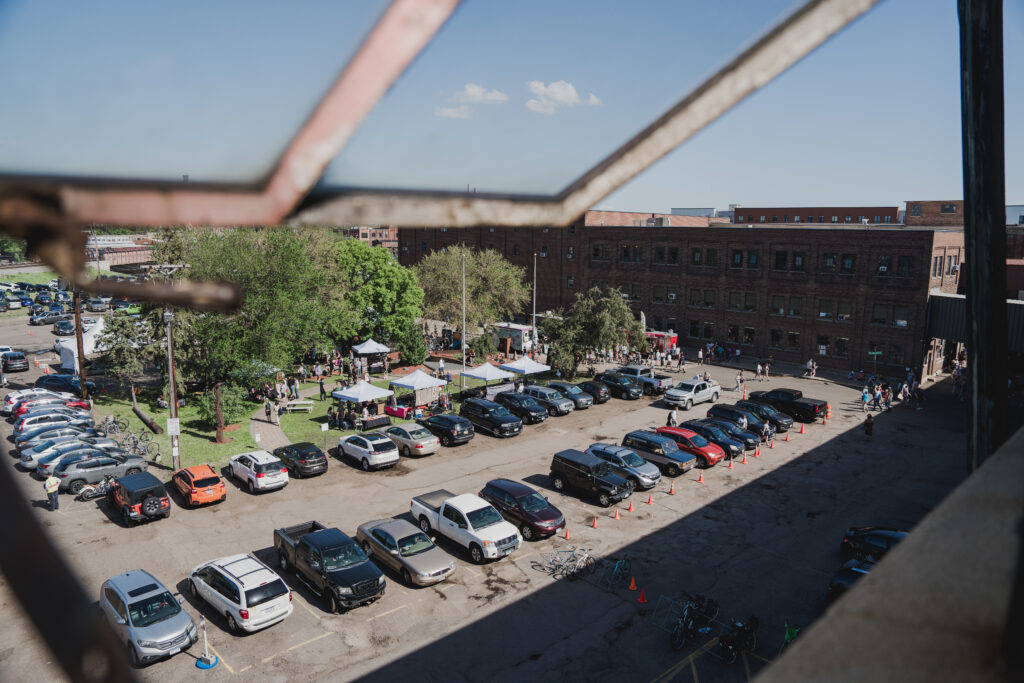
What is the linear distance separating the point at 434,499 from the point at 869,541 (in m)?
10.9

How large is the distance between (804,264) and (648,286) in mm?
11760

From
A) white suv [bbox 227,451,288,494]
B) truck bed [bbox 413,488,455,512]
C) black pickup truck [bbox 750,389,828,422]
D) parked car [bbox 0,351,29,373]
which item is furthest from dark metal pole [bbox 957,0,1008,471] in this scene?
parked car [bbox 0,351,29,373]

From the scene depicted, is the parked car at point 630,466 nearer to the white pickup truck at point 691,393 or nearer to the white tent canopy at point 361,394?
the white tent canopy at point 361,394

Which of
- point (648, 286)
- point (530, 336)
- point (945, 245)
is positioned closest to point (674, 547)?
point (530, 336)

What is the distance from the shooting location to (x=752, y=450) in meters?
25.2

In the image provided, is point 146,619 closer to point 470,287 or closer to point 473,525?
point 473,525

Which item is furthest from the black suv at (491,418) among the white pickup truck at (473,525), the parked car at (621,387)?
the white pickup truck at (473,525)

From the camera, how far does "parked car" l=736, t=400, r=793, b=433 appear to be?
90.7ft

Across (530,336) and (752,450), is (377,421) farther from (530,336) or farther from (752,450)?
(530,336)

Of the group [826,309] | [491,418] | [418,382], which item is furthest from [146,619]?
[826,309]

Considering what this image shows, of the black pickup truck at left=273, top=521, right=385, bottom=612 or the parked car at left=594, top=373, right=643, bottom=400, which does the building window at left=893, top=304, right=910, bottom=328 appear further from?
the black pickup truck at left=273, top=521, right=385, bottom=612

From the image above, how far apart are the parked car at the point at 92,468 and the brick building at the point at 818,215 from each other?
7420cm

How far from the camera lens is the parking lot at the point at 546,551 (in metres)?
12.1

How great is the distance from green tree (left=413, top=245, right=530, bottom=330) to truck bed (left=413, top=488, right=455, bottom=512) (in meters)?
28.0
